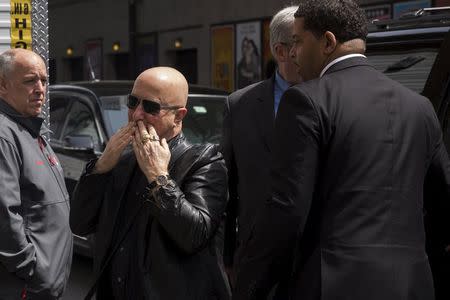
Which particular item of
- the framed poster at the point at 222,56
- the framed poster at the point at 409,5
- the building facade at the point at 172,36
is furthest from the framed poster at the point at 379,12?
the framed poster at the point at 222,56

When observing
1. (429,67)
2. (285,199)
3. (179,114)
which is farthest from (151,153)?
(429,67)

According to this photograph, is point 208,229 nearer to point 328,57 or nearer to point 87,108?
point 328,57

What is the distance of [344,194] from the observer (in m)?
2.59

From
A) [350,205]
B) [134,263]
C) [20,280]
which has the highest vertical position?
[350,205]

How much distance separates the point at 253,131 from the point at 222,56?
48.9 feet

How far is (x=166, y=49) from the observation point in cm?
2039

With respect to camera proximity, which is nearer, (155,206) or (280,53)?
(155,206)

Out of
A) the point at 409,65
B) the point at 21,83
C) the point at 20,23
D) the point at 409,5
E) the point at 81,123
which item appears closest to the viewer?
the point at 21,83

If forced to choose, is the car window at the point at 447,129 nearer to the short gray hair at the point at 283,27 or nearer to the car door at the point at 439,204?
the car door at the point at 439,204

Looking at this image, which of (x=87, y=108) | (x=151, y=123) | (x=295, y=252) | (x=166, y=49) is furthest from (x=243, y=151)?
(x=166, y=49)

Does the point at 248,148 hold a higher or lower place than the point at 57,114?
higher

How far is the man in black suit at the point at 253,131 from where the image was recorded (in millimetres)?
3752

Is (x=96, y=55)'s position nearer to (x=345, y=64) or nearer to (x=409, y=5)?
(x=409, y=5)

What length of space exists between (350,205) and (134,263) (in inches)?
30.0
